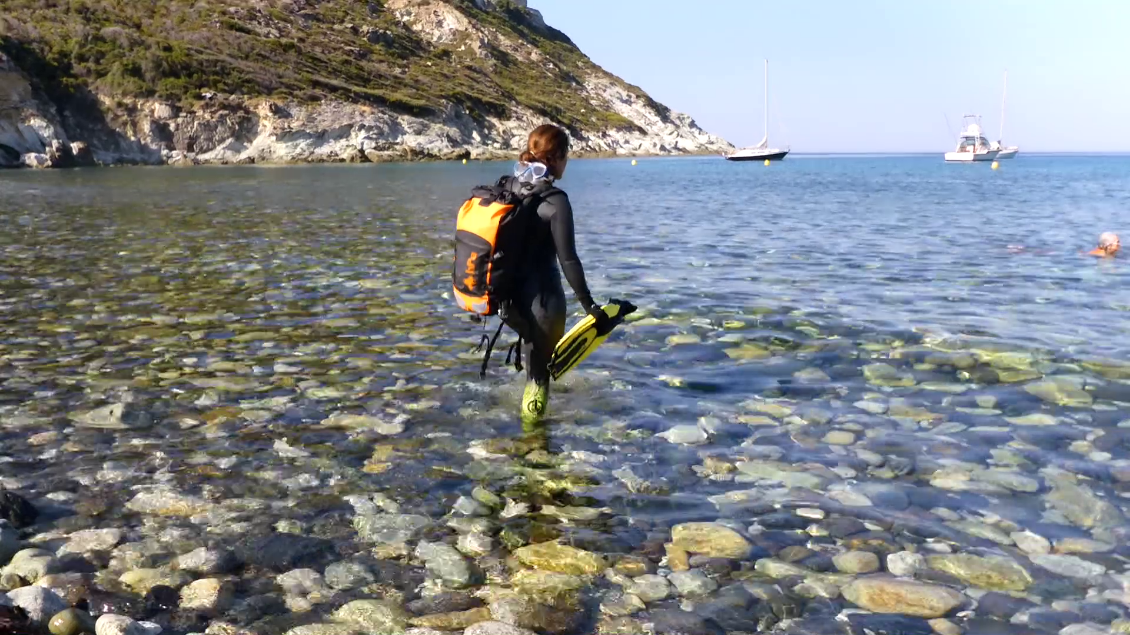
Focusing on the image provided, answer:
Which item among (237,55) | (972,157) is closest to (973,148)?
(972,157)

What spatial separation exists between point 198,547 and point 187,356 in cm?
593

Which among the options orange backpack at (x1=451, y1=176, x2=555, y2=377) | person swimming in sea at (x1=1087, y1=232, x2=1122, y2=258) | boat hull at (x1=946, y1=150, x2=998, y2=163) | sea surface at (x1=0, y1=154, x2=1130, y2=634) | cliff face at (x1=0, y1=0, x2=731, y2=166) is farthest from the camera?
boat hull at (x1=946, y1=150, x2=998, y2=163)

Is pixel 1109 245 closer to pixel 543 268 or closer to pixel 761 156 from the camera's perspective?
pixel 543 268

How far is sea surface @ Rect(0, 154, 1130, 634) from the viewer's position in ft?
18.4

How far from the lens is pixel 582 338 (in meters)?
8.21

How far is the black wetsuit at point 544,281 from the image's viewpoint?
728cm

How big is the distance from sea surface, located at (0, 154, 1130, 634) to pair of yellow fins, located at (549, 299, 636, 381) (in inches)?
27.5

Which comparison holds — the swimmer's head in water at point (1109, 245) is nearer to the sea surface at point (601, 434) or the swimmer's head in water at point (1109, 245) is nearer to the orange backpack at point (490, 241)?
the sea surface at point (601, 434)

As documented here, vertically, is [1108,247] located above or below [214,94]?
below

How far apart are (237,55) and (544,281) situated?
133148mm

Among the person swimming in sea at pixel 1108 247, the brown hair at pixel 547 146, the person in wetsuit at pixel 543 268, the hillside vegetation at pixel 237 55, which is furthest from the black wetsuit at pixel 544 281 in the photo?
the hillside vegetation at pixel 237 55

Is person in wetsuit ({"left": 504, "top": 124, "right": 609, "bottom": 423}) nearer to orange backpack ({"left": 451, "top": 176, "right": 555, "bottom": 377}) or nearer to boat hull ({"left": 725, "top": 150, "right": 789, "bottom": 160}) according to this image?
orange backpack ({"left": 451, "top": 176, "right": 555, "bottom": 377})

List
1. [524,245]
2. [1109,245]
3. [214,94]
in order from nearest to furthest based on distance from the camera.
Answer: [524,245] < [1109,245] < [214,94]

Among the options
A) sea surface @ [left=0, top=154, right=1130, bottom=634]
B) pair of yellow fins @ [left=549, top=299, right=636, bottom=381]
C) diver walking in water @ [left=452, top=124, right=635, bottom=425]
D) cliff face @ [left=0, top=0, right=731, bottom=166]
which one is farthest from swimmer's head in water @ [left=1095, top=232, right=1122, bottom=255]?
cliff face @ [left=0, top=0, right=731, bottom=166]
